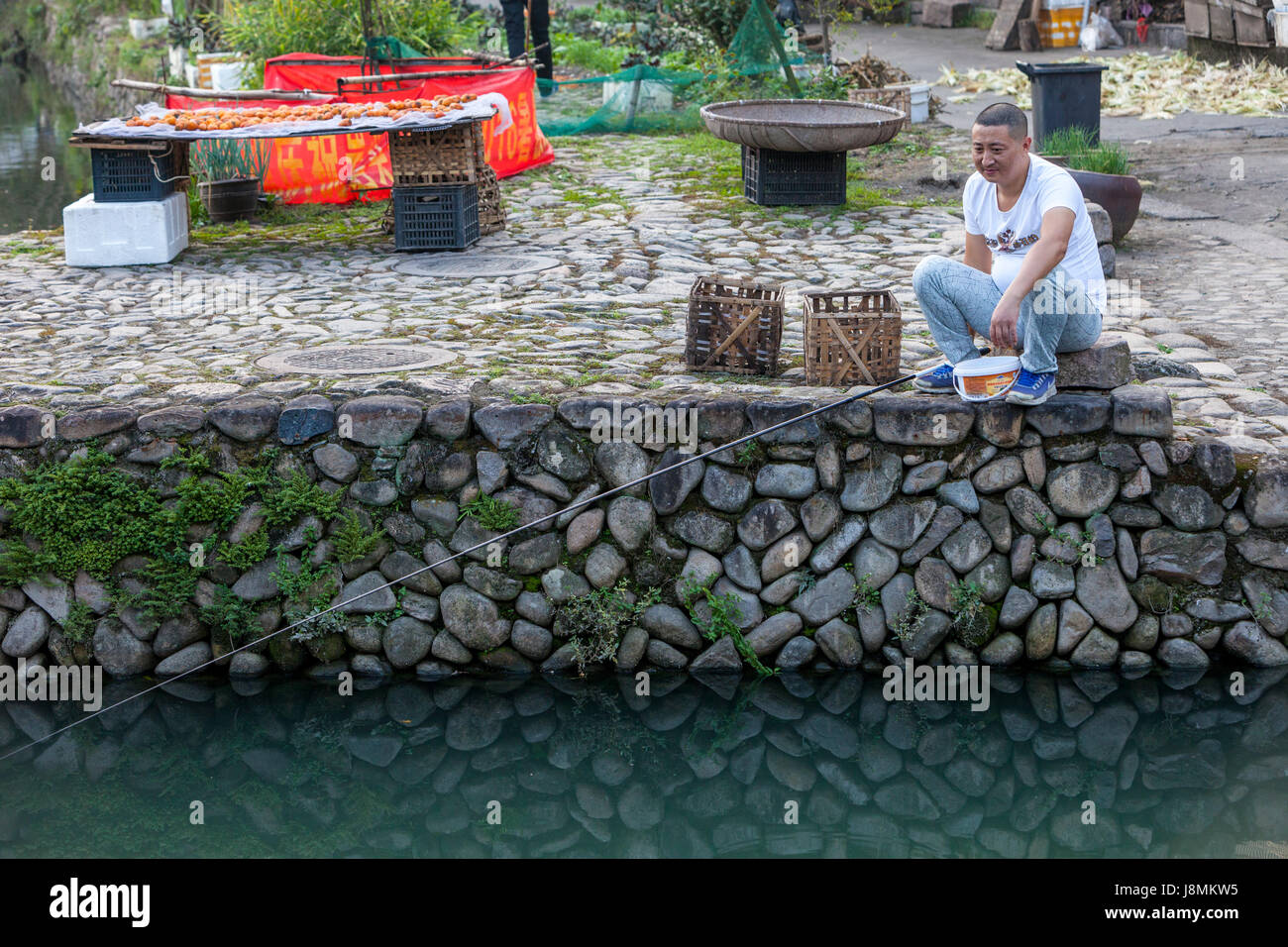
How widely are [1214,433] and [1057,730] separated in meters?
1.52

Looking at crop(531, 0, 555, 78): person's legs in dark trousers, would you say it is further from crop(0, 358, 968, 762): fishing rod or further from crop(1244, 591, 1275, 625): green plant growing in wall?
crop(1244, 591, 1275, 625): green plant growing in wall

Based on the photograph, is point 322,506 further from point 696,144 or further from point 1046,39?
point 1046,39

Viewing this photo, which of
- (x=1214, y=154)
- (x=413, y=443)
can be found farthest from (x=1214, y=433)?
(x=1214, y=154)

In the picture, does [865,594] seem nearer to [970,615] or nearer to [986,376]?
[970,615]

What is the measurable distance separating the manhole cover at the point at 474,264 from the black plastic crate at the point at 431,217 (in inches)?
7.7

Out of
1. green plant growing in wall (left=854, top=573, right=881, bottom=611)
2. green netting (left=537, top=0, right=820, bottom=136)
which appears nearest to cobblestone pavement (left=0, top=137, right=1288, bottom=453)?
green plant growing in wall (left=854, top=573, right=881, bottom=611)

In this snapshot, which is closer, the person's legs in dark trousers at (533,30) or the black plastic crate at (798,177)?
the black plastic crate at (798,177)

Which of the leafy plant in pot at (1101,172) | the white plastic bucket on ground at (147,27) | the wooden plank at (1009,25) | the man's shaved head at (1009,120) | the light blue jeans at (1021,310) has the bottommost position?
the light blue jeans at (1021,310)

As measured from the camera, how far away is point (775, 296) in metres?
6.64

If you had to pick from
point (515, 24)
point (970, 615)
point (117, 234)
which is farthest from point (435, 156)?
point (515, 24)

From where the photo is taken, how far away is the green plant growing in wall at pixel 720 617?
6059 millimetres

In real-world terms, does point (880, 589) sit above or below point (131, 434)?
below

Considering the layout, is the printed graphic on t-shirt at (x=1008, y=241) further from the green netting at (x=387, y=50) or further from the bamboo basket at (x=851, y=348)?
the green netting at (x=387, y=50)

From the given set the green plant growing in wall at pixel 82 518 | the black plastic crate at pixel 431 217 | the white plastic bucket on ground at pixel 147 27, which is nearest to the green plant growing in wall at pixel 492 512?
the green plant growing in wall at pixel 82 518
